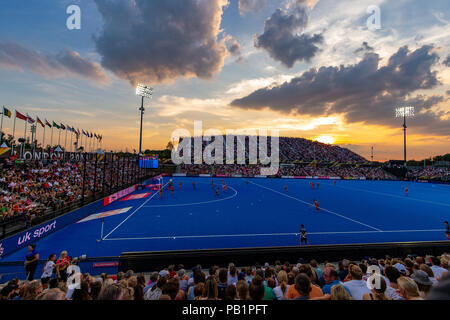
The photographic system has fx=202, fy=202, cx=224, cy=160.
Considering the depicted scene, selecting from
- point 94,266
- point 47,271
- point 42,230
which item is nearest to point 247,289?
point 47,271

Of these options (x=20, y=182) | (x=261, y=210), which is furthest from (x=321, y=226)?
(x=20, y=182)

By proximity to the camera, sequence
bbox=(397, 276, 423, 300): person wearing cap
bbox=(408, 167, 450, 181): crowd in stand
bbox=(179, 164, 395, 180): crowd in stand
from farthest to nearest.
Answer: bbox=(179, 164, 395, 180): crowd in stand → bbox=(408, 167, 450, 181): crowd in stand → bbox=(397, 276, 423, 300): person wearing cap

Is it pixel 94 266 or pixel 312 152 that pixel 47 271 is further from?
pixel 312 152

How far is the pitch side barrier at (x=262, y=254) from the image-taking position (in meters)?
8.75

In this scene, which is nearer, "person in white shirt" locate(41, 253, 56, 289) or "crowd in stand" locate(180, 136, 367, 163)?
"person in white shirt" locate(41, 253, 56, 289)

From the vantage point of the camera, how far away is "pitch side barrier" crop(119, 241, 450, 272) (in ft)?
28.7

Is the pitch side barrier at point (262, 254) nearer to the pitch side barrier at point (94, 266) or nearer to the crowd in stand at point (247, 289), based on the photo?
the pitch side barrier at point (94, 266)

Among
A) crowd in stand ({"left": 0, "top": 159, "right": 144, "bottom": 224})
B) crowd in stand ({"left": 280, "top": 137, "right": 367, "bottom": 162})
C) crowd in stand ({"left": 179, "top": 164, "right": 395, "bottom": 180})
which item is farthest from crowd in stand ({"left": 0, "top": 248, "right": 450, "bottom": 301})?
crowd in stand ({"left": 280, "top": 137, "right": 367, "bottom": 162})

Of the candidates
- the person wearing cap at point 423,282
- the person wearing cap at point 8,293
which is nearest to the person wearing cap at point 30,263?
the person wearing cap at point 8,293

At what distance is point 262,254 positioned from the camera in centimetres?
927

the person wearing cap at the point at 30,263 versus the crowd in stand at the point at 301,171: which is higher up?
the crowd in stand at the point at 301,171

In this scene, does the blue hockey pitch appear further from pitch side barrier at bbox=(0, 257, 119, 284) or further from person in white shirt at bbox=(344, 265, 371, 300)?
person in white shirt at bbox=(344, 265, 371, 300)

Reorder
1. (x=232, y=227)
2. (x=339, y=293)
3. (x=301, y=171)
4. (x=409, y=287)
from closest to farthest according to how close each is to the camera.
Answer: (x=339, y=293), (x=409, y=287), (x=232, y=227), (x=301, y=171)

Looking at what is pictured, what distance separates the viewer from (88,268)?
8688mm
